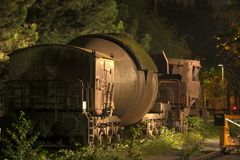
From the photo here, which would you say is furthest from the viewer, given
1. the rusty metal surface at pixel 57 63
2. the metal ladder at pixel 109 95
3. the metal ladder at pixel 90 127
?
the metal ladder at pixel 109 95

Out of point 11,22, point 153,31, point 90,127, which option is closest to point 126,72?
point 90,127

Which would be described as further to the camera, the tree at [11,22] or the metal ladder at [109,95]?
the tree at [11,22]

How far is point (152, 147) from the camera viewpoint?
827 inches

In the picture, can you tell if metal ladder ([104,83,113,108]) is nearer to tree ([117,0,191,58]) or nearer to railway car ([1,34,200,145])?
railway car ([1,34,200,145])

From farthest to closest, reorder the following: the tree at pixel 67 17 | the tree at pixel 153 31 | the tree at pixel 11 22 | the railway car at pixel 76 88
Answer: the tree at pixel 153 31 → the tree at pixel 67 17 → the tree at pixel 11 22 → the railway car at pixel 76 88

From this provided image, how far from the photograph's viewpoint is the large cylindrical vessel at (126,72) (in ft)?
68.8

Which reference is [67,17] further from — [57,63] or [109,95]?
[57,63]

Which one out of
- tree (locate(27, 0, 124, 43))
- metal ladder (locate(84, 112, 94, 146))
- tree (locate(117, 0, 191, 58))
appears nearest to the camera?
metal ladder (locate(84, 112, 94, 146))

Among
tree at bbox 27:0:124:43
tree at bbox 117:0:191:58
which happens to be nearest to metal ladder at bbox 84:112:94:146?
tree at bbox 27:0:124:43

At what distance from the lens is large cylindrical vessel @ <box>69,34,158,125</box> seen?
826 inches

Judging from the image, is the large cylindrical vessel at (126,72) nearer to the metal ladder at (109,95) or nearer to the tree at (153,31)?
the metal ladder at (109,95)

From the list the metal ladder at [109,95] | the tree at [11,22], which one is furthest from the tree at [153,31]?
the metal ladder at [109,95]

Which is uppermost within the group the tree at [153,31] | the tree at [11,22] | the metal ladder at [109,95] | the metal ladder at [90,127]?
the tree at [153,31]

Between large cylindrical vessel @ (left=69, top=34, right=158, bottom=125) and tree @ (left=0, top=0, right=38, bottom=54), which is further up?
tree @ (left=0, top=0, right=38, bottom=54)
